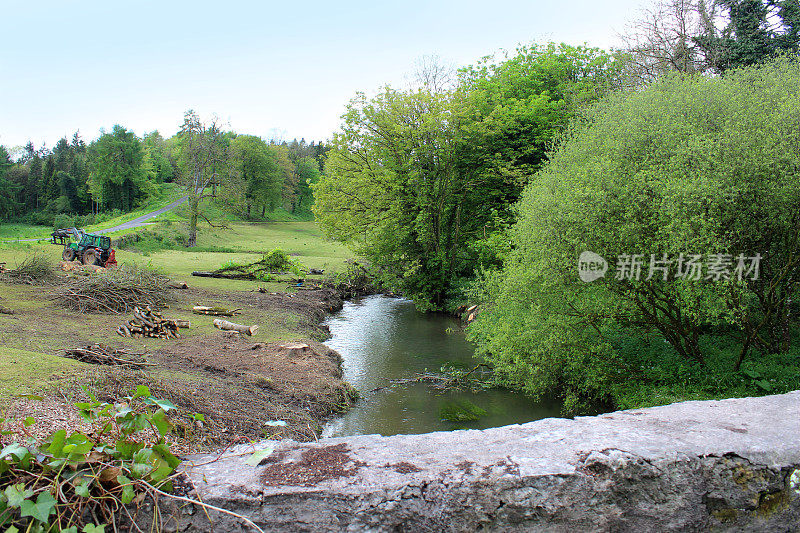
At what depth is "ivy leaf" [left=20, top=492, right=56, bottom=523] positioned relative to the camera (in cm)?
290

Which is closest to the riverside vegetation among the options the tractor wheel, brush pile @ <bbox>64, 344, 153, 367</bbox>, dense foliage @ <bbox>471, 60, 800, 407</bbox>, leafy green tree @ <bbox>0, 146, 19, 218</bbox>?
dense foliage @ <bbox>471, 60, 800, 407</bbox>

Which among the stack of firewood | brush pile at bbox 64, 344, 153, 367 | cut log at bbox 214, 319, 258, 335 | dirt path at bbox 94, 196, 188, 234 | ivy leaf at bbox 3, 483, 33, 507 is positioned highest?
dirt path at bbox 94, 196, 188, 234

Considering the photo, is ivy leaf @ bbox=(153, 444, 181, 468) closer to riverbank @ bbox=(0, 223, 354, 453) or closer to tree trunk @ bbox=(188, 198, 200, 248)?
riverbank @ bbox=(0, 223, 354, 453)

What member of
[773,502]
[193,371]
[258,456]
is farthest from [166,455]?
[193,371]

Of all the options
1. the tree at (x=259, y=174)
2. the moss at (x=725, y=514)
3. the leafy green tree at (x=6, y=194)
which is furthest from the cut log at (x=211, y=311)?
the leafy green tree at (x=6, y=194)

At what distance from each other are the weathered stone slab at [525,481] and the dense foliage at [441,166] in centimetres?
1879

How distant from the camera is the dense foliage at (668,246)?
1020cm

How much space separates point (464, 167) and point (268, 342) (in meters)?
16.1

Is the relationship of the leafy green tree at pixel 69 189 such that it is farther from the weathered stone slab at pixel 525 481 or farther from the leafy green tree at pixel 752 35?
the weathered stone slab at pixel 525 481

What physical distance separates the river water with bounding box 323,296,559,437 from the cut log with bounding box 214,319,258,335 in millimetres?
2936

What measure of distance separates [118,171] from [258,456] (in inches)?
2885

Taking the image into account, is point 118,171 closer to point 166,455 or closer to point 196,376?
point 196,376

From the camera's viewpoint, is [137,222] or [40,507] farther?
[137,222]

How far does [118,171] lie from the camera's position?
6619cm
